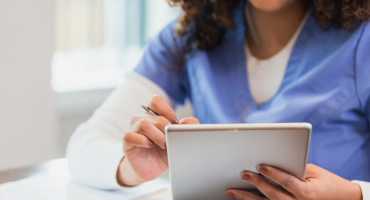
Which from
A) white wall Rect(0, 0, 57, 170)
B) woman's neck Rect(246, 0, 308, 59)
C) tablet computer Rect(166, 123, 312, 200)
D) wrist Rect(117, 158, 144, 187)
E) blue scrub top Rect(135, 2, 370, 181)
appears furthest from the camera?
white wall Rect(0, 0, 57, 170)

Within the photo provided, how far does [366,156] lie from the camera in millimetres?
1057

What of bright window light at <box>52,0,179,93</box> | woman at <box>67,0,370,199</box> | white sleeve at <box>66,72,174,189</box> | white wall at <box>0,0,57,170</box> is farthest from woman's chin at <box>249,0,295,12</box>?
bright window light at <box>52,0,179,93</box>

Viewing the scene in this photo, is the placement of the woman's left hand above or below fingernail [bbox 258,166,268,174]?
below

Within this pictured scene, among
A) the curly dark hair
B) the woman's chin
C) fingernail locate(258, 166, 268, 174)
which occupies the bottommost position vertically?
fingernail locate(258, 166, 268, 174)

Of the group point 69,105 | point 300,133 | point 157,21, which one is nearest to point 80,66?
point 69,105

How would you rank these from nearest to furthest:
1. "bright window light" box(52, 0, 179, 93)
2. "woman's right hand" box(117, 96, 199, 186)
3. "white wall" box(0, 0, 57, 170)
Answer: "woman's right hand" box(117, 96, 199, 186), "white wall" box(0, 0, 57, 170), "bright window light" box(52, 0, 179, 93)

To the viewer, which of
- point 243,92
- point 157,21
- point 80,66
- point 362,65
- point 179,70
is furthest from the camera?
point 157,21

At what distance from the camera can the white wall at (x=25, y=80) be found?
1.75 meters

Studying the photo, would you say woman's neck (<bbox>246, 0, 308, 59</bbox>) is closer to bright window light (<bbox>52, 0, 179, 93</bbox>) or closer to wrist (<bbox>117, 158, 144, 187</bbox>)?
wrist (<bbox>117, 158, 144, 187</bbox>)

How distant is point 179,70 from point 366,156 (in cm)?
47

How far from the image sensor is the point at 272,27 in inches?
45.8

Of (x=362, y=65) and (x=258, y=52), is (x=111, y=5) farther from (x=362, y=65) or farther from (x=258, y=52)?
(x=362, y=65)

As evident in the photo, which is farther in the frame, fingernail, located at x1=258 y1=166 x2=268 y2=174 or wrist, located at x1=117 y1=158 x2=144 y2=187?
wrist, located at x1=117 y1=158 x2=144 y2=187

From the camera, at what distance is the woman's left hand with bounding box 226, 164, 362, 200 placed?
69cm
